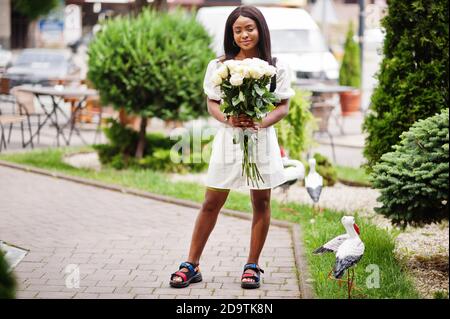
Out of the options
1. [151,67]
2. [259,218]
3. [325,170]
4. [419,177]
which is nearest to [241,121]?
[259,218]

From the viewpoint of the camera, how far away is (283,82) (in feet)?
17.1

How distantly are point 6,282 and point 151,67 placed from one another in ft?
22.0

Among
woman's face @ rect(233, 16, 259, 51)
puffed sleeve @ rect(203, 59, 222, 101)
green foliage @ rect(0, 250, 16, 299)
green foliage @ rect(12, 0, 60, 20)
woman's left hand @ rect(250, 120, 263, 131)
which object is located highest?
green foliage @ rect(12, 0, 60, 20)

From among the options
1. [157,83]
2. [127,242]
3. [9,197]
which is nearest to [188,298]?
[127,242]

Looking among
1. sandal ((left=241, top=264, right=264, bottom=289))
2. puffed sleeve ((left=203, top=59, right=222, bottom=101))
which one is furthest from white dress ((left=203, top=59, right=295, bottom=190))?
sandal ((left=241, top=264, right=264, bottom=289))

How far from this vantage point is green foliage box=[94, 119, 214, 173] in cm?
1030

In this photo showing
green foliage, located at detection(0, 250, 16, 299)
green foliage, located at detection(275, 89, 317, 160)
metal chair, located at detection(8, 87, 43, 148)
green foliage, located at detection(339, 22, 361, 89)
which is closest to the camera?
green foliage, located at detection(0, 250, 16, 299)

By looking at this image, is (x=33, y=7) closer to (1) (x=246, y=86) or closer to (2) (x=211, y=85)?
(2) (x=211, y=85)

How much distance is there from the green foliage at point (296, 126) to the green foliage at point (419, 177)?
12.5 feet

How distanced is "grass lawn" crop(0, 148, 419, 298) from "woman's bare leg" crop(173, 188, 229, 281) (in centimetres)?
83

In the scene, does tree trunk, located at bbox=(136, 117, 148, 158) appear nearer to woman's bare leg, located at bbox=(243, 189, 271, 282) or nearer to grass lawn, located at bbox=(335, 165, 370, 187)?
grass lawn, located at bbox=(335, 165, 370, 187)

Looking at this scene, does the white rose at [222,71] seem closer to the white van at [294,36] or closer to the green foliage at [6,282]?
the green foliage at [6,282]

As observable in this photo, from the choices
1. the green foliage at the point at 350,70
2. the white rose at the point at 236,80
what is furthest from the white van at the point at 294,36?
the white rose at the point at 236,80

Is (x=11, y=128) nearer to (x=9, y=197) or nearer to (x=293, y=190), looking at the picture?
(x=9, y=197)
